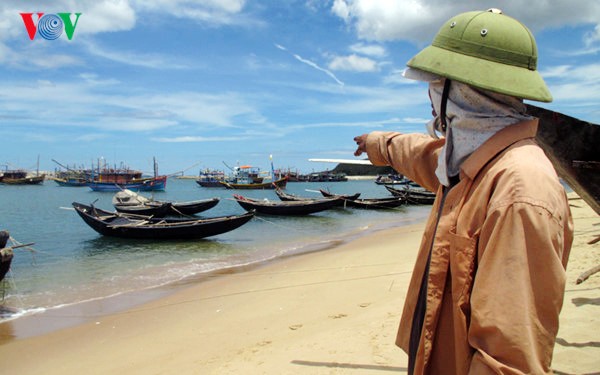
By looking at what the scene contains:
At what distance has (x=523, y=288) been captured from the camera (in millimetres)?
1013

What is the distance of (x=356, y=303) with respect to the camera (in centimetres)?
705

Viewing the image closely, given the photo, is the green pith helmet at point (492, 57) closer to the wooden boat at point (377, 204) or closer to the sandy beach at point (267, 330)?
the sandy beach at point (267, 330)

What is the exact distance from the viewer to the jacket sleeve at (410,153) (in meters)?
1.84

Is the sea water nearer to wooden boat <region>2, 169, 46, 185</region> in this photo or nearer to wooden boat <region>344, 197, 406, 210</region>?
wooden boat <region>344, 197, 406, 210</region>

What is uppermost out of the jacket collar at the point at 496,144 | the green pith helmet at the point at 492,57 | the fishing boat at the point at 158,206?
the green pith helmet at the point at 492,57

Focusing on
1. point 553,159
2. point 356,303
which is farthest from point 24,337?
point 553,159

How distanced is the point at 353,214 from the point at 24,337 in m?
23.6

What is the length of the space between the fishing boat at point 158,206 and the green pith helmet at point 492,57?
24606 millimetres

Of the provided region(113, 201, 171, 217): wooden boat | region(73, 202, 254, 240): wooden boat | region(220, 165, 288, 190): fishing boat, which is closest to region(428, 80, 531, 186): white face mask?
region(73, 202, 254, 240): wooden boat

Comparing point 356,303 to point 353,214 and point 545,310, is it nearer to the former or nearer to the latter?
Result: point 545,310

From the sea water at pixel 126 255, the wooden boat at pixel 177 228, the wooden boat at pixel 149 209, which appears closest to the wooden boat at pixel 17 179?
the sea water at pixel 126 255

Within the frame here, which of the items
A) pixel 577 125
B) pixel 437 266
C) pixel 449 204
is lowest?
pixel 437 266

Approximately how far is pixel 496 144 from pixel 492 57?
0.25 m

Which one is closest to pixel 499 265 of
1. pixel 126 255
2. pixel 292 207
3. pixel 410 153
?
pixel 410 153
